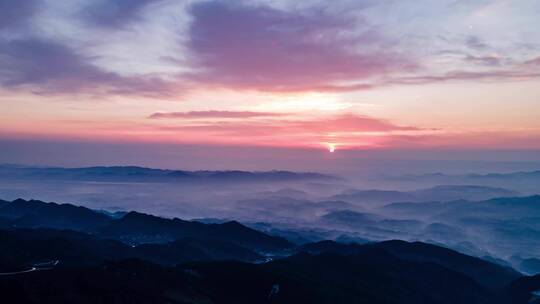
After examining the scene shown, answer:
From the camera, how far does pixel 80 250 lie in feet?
483

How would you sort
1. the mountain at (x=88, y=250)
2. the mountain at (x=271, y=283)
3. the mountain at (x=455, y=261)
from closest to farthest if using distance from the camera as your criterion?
the mountain at (x=271, y=283) < the mountain at (x=88, y=250) < the mountain at (x=455, y=261)

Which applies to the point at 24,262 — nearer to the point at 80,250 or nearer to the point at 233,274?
the point at 80,250

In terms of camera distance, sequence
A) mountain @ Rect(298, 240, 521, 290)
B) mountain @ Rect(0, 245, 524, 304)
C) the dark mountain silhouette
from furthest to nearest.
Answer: mountain @ Rect(298, 240, 521, 290)
the dark mountain silhouette
mountain @ Rect(0, 245, 524, 304)

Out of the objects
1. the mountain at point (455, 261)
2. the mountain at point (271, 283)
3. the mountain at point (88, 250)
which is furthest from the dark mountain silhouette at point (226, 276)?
the mountain at point (455, 261)

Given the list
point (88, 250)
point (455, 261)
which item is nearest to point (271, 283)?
point (88, 250)

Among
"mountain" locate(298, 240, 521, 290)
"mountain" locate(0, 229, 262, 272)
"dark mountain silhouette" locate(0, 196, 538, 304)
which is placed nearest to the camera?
"dark mountain silhouette" locate(0, 196, 538, 304)

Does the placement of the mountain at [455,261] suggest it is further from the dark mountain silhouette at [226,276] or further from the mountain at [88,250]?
the mountain at [88,250]

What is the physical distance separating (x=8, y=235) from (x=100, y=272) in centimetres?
5786

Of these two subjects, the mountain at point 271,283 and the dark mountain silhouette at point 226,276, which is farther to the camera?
the dark mountain silhouette at point 226,276

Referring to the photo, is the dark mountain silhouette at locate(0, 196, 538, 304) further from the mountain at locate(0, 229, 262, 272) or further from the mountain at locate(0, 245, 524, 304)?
the mountain at locate(0, 229, 262, 272)

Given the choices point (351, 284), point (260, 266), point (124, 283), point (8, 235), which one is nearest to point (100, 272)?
point (124, 283)

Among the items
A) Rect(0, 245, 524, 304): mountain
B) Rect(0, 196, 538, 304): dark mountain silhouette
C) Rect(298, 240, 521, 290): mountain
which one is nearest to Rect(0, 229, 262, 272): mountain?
Rect(0, 196, 538, 304): dark mountain silhouette

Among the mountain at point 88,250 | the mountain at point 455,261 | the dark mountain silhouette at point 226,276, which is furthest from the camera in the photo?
the mountain at point 455,261

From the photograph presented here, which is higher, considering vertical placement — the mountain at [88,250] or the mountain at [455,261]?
the mountain at [88,250]
